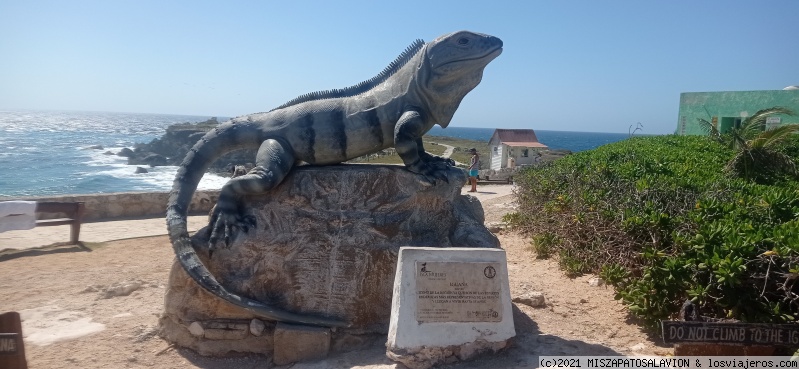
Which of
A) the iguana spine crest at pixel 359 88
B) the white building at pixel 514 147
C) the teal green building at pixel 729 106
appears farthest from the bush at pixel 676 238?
the white building at pixel 514 147

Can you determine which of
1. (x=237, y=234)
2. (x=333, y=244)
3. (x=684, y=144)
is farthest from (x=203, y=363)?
(x=684, y=144)

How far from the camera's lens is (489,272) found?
13.1ft

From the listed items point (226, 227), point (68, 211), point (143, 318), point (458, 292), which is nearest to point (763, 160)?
point (458, 292)

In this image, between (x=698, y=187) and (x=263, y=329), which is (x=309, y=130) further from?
(x=698, y=187)

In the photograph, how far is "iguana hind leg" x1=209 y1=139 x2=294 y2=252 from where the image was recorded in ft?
16.0

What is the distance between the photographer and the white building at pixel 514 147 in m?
26.3

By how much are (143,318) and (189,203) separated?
5.13 ft

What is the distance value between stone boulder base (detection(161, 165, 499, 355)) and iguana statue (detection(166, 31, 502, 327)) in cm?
15

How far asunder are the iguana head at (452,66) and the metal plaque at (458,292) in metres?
1.66

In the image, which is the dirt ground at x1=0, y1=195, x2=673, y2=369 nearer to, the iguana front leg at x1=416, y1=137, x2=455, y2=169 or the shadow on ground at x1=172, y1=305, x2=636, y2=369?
the shadow on ground at x1=172, y1=305, x2=636, y2=369

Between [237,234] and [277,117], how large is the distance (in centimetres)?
121

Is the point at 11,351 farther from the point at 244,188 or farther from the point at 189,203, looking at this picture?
the point at 244,188

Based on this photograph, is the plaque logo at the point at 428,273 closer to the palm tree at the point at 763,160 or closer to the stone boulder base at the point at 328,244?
the stone boulder base at the point at 328,244

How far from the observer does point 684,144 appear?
1438 centimetres
